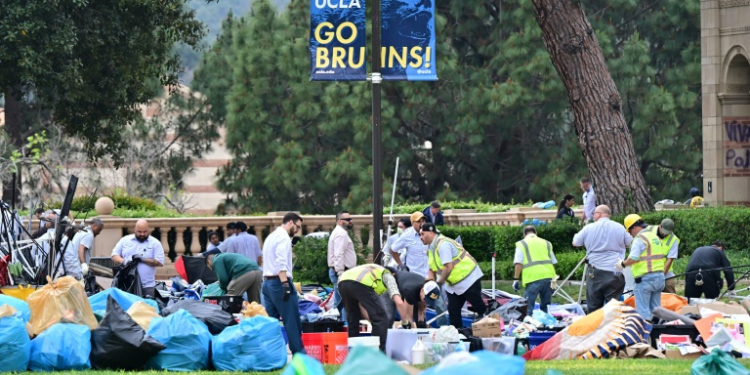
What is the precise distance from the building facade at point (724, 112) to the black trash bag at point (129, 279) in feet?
44.5

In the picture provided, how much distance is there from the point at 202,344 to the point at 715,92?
16.4m

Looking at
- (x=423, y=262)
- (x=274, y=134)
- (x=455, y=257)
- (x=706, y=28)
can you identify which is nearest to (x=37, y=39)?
(x=423, y=262)

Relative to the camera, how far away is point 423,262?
1997 centimetres

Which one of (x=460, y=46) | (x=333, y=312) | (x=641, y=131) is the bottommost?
(x=333, y=312)

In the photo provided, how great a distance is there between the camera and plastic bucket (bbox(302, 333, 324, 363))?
14695mm

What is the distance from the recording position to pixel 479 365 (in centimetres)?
647

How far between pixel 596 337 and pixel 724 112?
14.1 meters

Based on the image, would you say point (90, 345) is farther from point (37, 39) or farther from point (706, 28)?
point (706, 28)

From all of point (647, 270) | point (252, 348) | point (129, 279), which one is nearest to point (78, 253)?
point (129, 279)

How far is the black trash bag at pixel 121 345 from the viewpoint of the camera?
13891mm

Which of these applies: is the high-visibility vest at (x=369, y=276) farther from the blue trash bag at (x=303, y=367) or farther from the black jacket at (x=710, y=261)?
the blue trash bag at (x=303, y=367)

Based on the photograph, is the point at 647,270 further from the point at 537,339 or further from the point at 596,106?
the point at 596,106

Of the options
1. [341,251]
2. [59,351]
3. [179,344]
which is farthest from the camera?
[341,251]

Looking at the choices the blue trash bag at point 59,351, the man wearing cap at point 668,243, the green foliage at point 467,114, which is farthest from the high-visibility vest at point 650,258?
the green foliage at point 467,114
